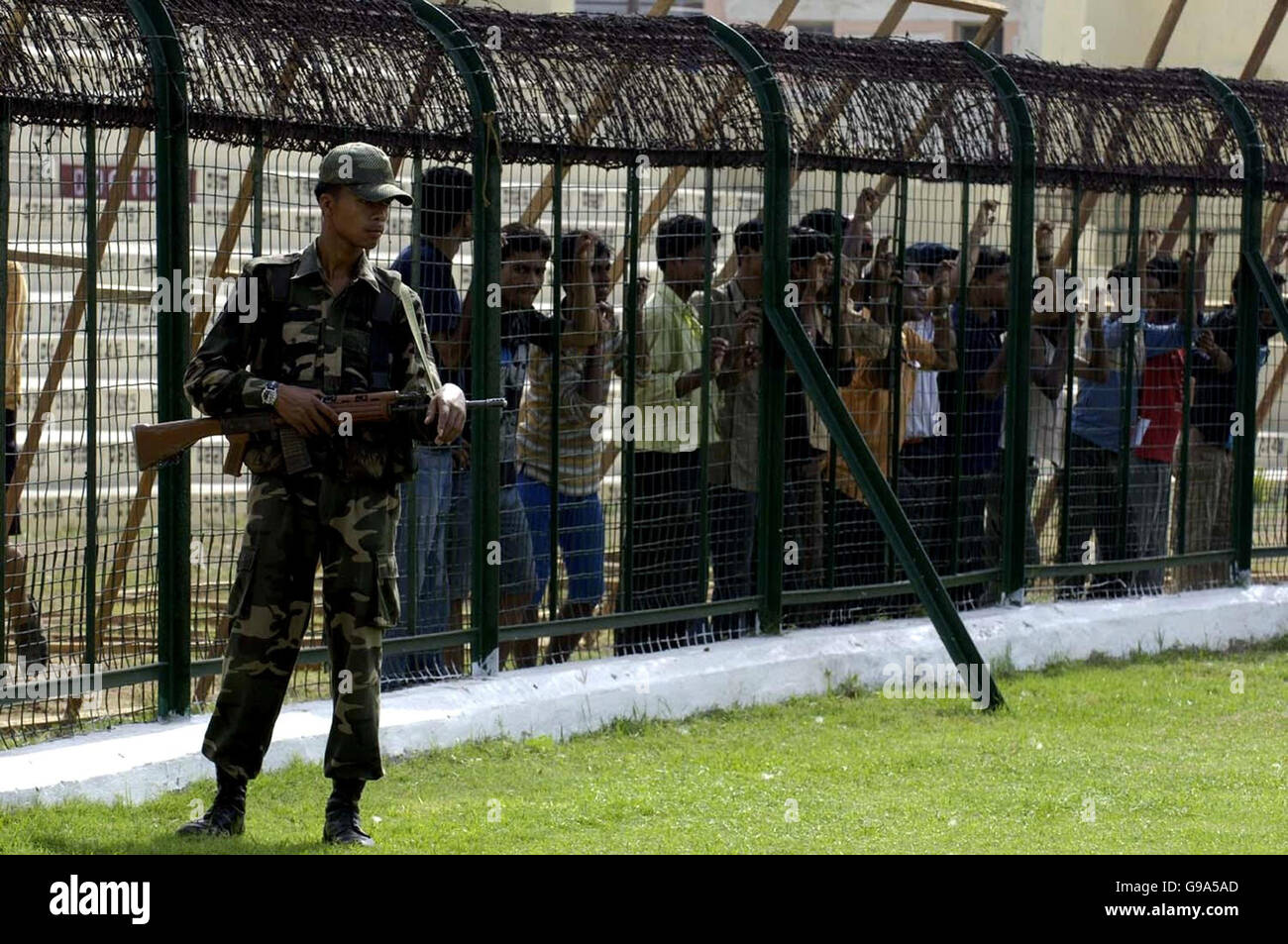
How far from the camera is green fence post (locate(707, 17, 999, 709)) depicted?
29.7ft

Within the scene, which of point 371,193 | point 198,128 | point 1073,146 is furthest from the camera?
point 1073,146

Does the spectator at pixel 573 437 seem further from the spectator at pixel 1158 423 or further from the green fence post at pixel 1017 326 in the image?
the spectator at pixel 1158 423

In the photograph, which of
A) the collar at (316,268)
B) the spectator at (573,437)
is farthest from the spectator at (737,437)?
the collar at (316,268)

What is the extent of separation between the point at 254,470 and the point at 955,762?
10.2ft

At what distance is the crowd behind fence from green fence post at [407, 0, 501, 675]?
0.02 metres

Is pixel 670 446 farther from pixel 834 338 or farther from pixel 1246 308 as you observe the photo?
pixel 1246 308

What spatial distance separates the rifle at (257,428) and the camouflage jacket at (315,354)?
38mm

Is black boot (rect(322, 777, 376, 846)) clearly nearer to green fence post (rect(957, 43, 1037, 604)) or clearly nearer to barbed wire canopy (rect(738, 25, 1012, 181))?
barbed wire canopy (rect(738, 25, 1012, 181))

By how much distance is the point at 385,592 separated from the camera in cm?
647

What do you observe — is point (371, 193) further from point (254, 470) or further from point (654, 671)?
point (654, 671)

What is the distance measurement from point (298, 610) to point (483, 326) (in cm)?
218

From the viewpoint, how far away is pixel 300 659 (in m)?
7.92

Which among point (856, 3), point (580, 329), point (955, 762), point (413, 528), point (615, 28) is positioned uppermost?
point (856, 3)
